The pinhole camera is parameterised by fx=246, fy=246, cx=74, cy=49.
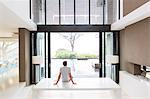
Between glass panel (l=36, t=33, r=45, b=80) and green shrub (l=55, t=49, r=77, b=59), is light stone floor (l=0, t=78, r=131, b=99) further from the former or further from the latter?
green shrub (l=55, t=49, r=77, b=59)

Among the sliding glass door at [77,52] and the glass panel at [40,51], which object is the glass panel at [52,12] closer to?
the sliding glass door at [77,52]

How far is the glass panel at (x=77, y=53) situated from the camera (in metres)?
11.0

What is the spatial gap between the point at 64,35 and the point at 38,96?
17.1 ft

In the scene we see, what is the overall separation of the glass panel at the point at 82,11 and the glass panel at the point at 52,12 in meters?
0.92

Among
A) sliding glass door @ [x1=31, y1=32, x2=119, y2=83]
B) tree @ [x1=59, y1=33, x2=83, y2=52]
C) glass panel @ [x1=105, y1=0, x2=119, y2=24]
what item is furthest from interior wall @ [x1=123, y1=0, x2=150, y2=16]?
tree @ [x1=59, y1=33, x2=83, y2=52]

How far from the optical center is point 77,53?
1116 centimetres

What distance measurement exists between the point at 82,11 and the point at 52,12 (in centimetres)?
132

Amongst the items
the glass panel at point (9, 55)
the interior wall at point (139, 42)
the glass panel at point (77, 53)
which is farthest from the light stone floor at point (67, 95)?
the glass panel at point (9, 55)

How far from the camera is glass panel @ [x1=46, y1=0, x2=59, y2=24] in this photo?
10742mm

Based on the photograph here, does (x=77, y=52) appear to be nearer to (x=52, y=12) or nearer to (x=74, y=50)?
(x=74, y=50)

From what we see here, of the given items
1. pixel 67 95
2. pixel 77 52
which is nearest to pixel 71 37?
pixel 77 52

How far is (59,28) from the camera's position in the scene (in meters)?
10.7

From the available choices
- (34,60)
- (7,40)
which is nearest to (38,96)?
(34,60)

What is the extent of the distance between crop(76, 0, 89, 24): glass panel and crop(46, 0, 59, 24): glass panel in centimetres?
92
